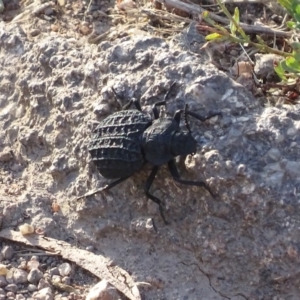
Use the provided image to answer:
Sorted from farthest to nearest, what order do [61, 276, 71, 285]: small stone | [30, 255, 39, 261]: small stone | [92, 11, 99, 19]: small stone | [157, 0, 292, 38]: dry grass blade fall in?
[92, 11, 99, 19]: small stone < [157, 0, 292, 38]: dry grass blade < [30, 255, 39, 261]: small stone < [61, 276, 71, 285]: small stone

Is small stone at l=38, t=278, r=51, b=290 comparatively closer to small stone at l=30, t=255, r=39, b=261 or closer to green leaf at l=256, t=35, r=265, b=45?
small stone at l=30, t=255, r=39, b=261

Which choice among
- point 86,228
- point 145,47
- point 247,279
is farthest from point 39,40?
point 247,279

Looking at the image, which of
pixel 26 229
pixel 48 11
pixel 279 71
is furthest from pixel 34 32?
pixel 279 71

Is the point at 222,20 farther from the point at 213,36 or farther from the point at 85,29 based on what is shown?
the point at 85,29

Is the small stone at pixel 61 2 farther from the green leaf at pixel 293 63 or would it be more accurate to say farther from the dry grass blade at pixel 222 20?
the green leaf at pixel 293 63

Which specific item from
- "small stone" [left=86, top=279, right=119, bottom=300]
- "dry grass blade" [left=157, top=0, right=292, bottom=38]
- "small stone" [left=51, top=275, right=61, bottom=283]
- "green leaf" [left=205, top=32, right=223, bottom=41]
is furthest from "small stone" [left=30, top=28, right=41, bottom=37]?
"small stone" [left=86, top=279, right=119, bottom=300]

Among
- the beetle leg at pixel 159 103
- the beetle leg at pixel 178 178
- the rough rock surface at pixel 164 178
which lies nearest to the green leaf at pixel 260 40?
the rough rock surface at pixel 164 178
